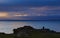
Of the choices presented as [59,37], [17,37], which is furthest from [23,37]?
[59,37]

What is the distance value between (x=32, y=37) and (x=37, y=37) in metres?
0.31

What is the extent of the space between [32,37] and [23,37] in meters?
0.80

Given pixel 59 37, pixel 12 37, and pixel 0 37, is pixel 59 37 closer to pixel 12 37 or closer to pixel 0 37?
pixel 12 37

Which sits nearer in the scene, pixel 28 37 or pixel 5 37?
pixel 28 37

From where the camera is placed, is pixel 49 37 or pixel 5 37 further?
pixel 5 37

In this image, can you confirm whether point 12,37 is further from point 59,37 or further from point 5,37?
point 59,37

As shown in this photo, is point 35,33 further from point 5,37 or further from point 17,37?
point 5,37

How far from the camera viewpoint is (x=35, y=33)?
11180 mm

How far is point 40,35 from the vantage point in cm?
1119

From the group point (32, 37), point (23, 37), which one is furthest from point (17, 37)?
point (32, 37)

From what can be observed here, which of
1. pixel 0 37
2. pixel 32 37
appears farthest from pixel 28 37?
pixel 0 37

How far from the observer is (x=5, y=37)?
40.6ft

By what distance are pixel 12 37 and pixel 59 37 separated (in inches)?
120

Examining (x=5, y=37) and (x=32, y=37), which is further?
(x=5, y=37)
